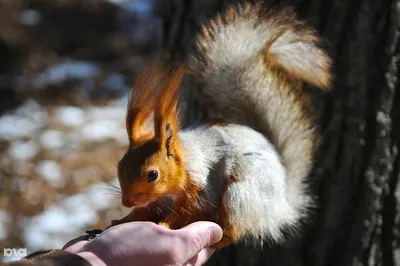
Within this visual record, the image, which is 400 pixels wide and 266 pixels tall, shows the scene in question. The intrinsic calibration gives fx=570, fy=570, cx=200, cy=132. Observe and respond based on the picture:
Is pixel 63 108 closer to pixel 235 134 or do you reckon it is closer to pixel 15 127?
pixel 15 127

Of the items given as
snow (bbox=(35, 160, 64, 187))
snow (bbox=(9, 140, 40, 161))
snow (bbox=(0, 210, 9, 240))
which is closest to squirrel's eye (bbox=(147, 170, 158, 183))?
snow (bbox=(0, 210, 9, 240))

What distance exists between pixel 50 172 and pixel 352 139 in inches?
74.5

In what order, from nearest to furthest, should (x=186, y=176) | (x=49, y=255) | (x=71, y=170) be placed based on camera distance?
(x=49, y=255) → (x=186, y=176) → (x=71, y=170)

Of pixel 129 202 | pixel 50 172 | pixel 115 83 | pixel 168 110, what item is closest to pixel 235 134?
pixel 168 110

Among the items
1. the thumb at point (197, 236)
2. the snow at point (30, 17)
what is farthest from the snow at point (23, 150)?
the thumb at point (197, 236)

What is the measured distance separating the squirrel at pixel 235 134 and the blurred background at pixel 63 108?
0.53 metres

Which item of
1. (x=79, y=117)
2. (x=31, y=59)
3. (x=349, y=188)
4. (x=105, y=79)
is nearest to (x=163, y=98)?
(x=349, y=188)

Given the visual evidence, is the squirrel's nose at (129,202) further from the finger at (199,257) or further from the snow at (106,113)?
the snow at (106,113)

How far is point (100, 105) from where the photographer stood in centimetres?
388

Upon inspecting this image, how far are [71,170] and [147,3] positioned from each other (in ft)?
7.88

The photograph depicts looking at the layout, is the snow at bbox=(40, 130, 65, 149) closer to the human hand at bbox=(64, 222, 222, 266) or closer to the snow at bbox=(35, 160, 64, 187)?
the snow at bbox=(35, 160, 64, 187)

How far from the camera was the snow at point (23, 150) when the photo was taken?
3.12m

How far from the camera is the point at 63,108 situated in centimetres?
378

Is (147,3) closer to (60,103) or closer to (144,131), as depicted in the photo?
(60,103)
